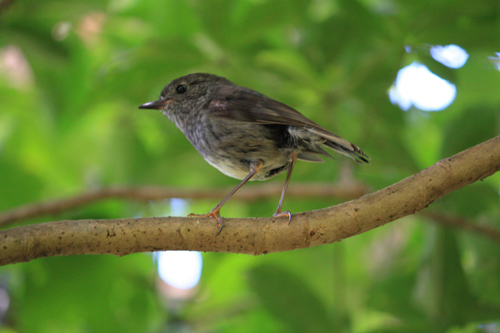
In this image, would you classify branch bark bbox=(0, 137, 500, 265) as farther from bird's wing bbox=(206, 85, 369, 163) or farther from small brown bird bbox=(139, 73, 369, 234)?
small brown bird bbox=(139, 73, 369, 234)

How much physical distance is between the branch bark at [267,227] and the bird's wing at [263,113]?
373mm

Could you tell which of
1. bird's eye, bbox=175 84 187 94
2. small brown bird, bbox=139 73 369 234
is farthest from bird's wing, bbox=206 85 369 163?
bird's eye, bbox=175 84 187 94

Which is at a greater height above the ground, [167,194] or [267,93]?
[267,93]

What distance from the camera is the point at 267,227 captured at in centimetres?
191

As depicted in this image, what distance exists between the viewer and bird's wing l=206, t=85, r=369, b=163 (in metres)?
2.31

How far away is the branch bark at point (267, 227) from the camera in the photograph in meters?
1.71

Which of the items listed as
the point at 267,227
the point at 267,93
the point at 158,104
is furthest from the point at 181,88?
the point at 267,227

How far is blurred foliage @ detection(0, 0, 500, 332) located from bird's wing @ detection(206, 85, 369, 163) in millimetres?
319

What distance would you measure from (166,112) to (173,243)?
1.39m

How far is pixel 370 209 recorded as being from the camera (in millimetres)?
1860

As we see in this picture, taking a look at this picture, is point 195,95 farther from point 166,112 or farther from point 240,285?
point 240,285

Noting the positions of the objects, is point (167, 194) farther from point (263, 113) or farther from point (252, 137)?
point (263, 113)

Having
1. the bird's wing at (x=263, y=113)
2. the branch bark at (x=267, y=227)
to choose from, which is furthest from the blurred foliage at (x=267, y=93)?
the branch bark at (x=267, y=227)

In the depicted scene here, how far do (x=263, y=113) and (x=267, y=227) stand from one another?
761 millimetres
